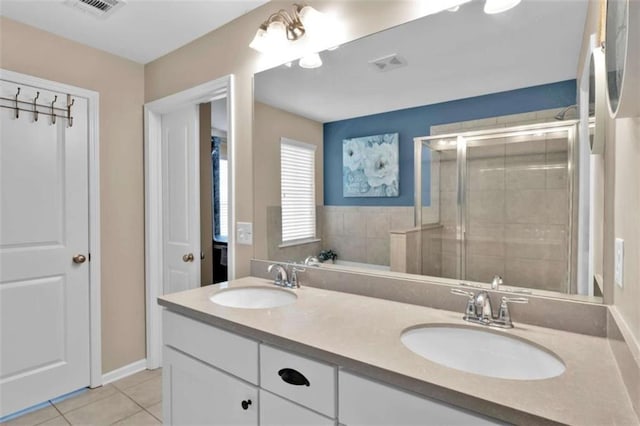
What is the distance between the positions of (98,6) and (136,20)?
194 millimetres

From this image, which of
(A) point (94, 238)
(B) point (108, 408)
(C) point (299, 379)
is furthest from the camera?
(A) point (94, 238)

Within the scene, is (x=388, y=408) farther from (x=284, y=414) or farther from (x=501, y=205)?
(x=501, y=205)

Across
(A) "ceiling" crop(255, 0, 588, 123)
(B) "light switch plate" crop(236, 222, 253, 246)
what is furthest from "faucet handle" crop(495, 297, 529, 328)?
(B) "light switch plate" crop(236, 222, 253, 246)

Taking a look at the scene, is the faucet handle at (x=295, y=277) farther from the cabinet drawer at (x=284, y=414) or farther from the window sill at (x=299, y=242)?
the cabinet drawer at (x=284, y=414)

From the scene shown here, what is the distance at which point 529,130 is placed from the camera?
3.83ft

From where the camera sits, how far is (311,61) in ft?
5.61

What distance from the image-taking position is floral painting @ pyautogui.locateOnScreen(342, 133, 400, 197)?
1479 millimetres

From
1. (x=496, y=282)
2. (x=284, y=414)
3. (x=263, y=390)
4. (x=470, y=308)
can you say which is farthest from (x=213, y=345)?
(x=496, y=282)

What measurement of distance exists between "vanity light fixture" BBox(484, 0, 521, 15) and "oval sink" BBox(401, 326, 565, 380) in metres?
1.13

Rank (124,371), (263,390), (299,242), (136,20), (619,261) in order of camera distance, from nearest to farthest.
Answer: (619,261)
(263,390)
(299,242)
(136,20)
(124,371)

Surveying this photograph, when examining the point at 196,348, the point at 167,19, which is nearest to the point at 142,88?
the point at 167,19

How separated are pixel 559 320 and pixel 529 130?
64cm

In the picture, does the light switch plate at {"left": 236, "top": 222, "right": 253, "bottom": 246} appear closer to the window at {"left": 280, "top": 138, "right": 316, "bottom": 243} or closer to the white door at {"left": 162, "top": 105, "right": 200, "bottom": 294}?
the window at {"left": 280, "top": 138, "right": 316, "bottom": 243}

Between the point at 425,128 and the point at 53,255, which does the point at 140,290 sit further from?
the point at 425,128
